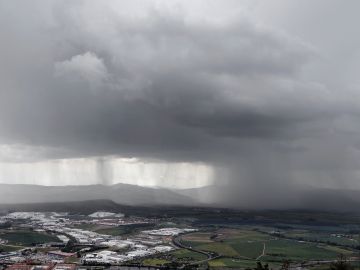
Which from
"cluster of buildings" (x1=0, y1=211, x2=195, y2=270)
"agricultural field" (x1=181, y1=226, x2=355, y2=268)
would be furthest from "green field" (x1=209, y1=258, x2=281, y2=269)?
"cluster of buildings" (x1=0, y1=211, x2=195, y2=270)

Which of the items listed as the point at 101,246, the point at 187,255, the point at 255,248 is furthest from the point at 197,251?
the point at 101,246

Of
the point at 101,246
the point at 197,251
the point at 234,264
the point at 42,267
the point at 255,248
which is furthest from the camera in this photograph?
the point at 101,246

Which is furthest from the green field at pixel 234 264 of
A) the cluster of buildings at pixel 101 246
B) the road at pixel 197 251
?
the cluster of buildings at pixel 101 246

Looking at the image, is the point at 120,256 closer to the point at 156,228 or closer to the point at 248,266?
the point at 248,266

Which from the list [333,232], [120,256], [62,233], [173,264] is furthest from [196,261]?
[333,232]

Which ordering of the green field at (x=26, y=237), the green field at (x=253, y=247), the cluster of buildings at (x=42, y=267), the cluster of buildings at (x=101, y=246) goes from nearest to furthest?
the cluster of buildings at (x=42, y=267), the cluster of buildings at (x=101, y=246), the green field at (x=253, y=247), the green field at (x=26, y=237)

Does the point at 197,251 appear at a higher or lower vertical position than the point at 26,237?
lower

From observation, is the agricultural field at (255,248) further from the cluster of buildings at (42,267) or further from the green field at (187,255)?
the cluster of buildings at (42,267)

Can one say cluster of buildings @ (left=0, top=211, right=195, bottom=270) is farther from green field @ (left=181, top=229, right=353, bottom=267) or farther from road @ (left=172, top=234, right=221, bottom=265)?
green field @ (left=181, top=229, right=353, bottom=267)

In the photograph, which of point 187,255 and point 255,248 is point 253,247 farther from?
point 187,255
